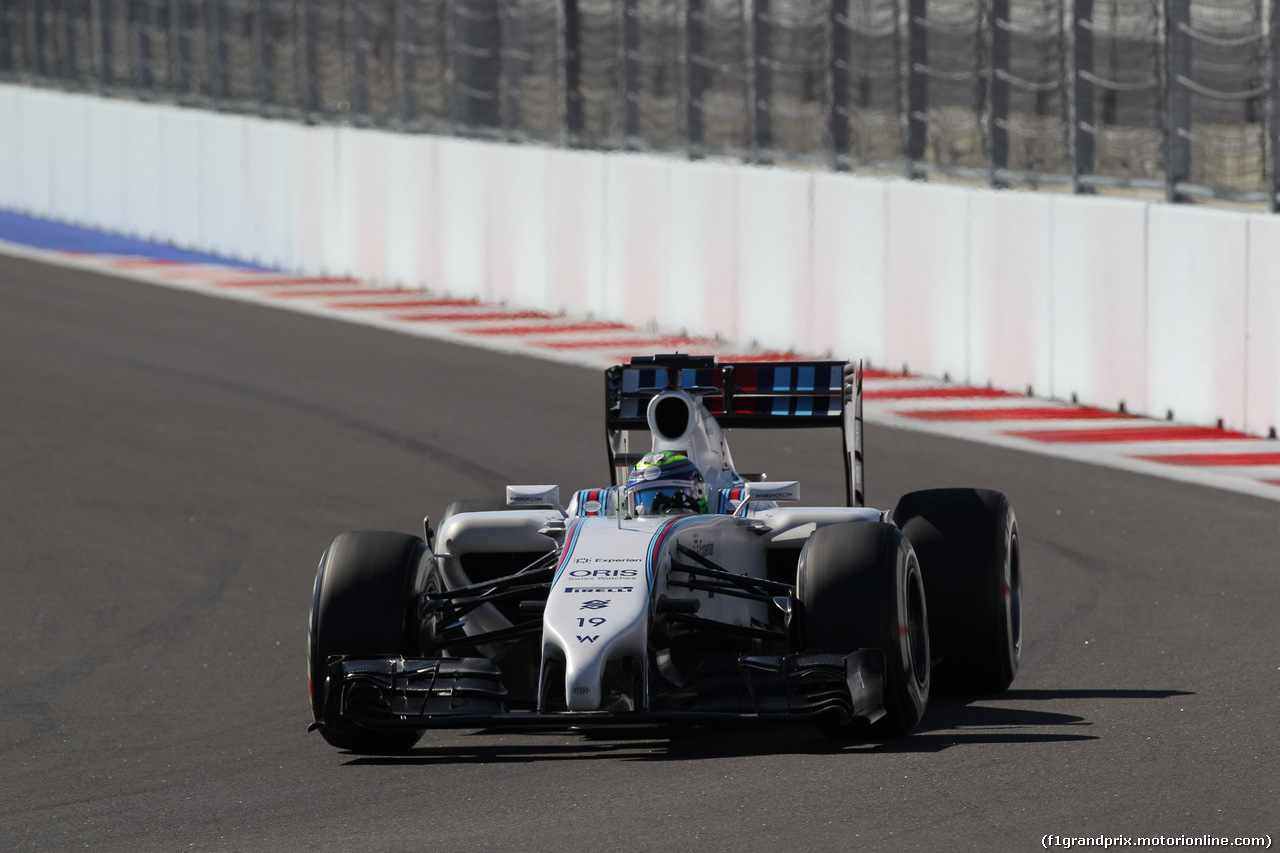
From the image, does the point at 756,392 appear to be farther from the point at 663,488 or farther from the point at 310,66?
the point at 310,66

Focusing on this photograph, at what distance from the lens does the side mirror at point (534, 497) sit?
25.5 feet

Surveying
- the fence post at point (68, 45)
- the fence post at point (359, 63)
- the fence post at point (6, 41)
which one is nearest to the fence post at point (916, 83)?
the fence post at point (359, 63)

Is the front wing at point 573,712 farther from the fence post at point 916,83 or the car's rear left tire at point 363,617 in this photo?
the fence post at point 916,83

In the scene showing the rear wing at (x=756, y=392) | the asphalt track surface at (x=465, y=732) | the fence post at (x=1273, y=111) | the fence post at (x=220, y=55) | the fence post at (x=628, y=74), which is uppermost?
the fence post at (x=220, y=55)

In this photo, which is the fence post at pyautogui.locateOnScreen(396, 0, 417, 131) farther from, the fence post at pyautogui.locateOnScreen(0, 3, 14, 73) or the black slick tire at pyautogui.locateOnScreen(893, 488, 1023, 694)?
the black slick tire at pyautogui.locateOnScreen(893, 488, 1023, 694)

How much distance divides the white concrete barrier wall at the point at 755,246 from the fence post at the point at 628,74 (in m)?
0.40

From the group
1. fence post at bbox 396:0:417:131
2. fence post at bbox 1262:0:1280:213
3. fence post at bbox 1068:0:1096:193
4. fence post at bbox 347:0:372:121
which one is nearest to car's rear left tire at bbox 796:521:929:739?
fence post at bbox 1262:0:1280:213

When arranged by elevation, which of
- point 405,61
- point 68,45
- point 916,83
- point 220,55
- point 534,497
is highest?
point 68,45

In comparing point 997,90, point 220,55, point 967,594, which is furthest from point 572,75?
point 967,594

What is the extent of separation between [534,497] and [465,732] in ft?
2.82

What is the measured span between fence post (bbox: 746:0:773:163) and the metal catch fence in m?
0.02

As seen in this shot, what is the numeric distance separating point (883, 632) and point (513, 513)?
4.83 ft

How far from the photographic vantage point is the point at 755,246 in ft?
55.6

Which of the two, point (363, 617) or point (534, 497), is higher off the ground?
point (534, 497)
